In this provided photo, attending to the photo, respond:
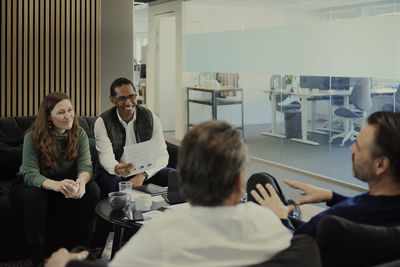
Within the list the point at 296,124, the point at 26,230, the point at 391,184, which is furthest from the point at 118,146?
the point at 296,124

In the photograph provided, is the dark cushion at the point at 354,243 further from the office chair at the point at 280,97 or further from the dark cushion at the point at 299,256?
the office chair at the point at 280,97

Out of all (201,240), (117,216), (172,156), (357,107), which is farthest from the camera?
(357,107)

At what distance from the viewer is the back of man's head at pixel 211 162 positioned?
57.6 inches

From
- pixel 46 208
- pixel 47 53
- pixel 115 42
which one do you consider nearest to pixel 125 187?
pixel 46 208

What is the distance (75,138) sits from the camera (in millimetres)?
3637

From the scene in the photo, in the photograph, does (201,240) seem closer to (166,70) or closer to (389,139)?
(389,139)

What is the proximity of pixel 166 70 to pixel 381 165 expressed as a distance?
8556mm

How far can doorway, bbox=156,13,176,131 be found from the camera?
401 inches

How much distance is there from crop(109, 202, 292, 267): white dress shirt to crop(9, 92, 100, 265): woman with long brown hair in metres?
1.99

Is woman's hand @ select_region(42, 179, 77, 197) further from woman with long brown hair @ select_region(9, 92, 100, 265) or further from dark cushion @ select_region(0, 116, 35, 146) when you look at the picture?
dark cushion @ select_region(0, 116, 35, 146)

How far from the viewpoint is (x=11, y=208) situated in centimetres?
Answer: 347

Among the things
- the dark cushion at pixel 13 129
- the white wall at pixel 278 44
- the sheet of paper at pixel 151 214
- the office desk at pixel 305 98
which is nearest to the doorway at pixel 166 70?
the white wall at pixel 278 44

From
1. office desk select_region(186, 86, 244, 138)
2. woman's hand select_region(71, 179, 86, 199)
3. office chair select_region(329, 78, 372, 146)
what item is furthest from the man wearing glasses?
office desk select_region(186, 86, 244, 138)

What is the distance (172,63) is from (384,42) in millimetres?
5648
